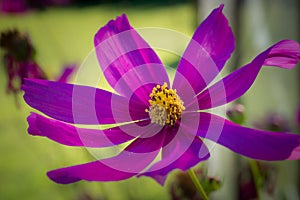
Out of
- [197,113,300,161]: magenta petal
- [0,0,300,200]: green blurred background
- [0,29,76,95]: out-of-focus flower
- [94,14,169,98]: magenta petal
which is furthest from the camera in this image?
[0,0,300,200]: green blurred background

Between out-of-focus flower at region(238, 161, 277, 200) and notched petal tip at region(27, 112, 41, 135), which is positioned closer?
notched petal tip at region(27, 112, 41, 135)

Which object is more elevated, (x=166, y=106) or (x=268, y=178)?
(x=166, y=106)

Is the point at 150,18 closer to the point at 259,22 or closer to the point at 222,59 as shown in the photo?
the point at 259,22

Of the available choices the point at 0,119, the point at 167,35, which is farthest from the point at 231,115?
the point at 167,35

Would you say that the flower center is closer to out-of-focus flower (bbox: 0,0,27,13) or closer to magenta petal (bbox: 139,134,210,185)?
magenta petal (bbox: 139,134,210,185)

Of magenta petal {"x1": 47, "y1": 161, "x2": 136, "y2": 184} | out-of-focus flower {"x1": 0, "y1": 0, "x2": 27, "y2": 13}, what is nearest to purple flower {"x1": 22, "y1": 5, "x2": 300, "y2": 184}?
magenta petal {"x1": 47, "y1": 161, "x2": 136, "y2": 184}

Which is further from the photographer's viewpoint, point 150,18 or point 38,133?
point 150,18

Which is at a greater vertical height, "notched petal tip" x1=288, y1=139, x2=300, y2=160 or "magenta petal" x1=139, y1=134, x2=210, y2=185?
"notched petal tip" x1=288, y1=139, x2=300, y2=160
